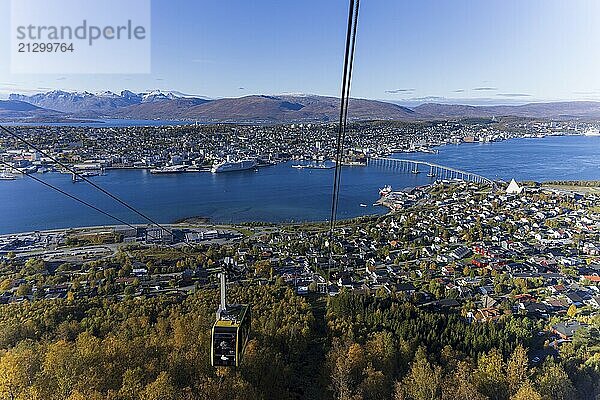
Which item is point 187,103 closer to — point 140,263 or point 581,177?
point 581,177

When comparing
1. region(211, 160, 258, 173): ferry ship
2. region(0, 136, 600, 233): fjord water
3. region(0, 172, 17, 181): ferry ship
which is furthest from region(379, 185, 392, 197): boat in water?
region(0, 172, 17, 181): ferry ship

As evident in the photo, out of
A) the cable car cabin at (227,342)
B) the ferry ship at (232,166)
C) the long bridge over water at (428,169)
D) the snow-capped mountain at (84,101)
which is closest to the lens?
the cable car cabin at (227,342)

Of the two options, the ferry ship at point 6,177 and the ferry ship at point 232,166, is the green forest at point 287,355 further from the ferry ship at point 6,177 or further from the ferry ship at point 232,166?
the ferry ship at point 232,166

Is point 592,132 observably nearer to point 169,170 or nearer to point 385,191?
point 385,191

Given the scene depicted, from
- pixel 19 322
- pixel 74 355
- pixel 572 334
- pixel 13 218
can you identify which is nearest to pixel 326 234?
pixel 572 334

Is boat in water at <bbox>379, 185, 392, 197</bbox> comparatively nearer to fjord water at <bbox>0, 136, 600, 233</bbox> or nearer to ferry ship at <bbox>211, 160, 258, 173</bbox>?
fjord water at <bbox>0, 136, 600, 233</bbox>

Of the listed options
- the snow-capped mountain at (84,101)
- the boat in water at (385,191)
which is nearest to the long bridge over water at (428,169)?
the boat in water at (385,191)
